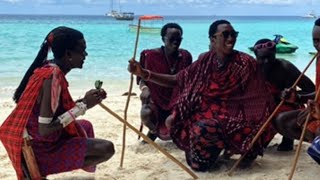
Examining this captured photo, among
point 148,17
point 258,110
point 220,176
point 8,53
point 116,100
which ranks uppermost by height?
point 148,17

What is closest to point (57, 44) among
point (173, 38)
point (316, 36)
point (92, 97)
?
point (92, 97)

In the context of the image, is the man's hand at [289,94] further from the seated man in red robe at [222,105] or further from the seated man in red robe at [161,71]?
the seated man in red robe at [161,71]

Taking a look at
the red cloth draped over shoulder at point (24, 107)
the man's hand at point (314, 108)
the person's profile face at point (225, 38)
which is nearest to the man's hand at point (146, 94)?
the person's profile face at point (225, 38)

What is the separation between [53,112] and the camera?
379 centimetres

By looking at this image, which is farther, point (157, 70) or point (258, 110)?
point (157, 70)

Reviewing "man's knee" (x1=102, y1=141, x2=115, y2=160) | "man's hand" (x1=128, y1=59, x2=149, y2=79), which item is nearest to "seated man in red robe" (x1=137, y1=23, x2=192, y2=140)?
"man's hand" (x1=128, y1=59, x2=149, y2=79)

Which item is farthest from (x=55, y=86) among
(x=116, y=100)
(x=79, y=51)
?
(x=116, y=100)

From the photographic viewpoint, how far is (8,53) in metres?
23.4

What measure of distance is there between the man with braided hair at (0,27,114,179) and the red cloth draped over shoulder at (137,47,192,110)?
5.43 feet

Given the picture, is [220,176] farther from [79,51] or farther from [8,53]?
[8,53]

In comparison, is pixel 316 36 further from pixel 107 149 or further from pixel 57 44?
pixel 57 44

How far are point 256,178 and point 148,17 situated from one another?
181 centimetres

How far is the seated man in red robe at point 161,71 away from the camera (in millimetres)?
5734

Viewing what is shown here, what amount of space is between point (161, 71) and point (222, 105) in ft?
3.50
